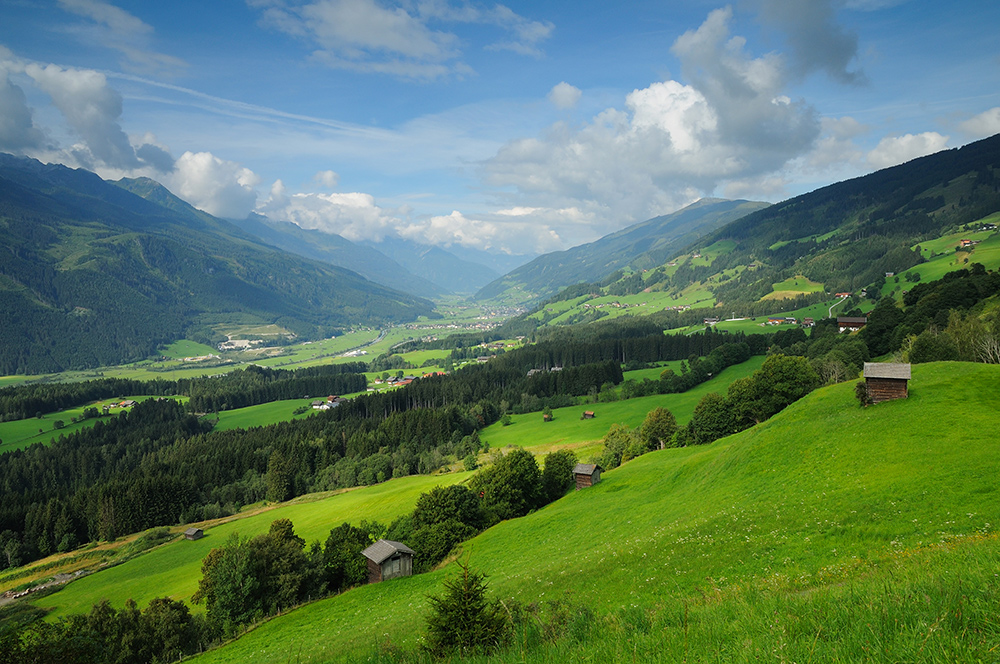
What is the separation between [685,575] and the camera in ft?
73.3

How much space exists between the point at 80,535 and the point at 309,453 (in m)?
44.3

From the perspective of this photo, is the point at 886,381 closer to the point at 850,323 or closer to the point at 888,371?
the point at 888,371

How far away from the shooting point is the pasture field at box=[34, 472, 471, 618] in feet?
189

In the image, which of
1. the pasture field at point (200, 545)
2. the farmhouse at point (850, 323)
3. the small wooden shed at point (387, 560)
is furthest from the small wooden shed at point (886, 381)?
the farmhouse at point (850, 323)

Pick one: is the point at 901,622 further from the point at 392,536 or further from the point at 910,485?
the point at 392,536

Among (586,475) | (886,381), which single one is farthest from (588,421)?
(886,381)

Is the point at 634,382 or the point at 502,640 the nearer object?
the point at 502,640

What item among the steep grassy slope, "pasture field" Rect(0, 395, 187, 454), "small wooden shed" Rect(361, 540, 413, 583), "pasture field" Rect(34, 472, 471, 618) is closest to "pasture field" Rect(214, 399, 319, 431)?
"pasture field" Rect(0, 395, 187, 454)

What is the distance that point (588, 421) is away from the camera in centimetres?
11806

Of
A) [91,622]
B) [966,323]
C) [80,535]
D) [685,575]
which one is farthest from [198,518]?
[966,323]

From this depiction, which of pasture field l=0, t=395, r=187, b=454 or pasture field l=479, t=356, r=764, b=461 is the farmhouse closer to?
pasture field l=479, t=356, r=764, b=461

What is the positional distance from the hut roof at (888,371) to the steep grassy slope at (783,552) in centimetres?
194

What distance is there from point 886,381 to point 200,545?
93.1m

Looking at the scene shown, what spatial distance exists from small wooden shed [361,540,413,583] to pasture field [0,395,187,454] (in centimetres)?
16308
